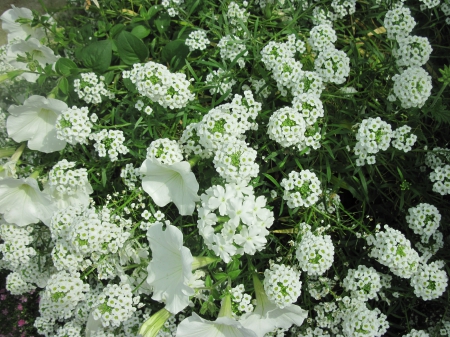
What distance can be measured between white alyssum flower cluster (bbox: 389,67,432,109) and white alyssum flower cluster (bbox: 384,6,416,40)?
15.1 inches

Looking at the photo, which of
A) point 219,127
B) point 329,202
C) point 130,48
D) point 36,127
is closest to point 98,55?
point 130,48

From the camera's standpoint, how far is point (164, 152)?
2.86 metres

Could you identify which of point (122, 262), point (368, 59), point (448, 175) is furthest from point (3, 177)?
point (448, 175)

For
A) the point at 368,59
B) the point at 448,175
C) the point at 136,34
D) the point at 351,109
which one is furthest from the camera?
the point at 136,34

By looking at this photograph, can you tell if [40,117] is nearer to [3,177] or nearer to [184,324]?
[3,177]

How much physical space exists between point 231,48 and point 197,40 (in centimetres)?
33

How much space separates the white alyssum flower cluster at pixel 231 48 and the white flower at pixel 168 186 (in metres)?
1.03

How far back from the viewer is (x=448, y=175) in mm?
3045

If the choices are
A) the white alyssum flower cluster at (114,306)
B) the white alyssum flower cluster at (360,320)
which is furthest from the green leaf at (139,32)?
the white alyssum flower cluster at (360,320)

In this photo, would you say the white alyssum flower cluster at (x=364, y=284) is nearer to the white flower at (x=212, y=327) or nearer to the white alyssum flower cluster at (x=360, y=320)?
the white alyssum flower cluster at (x=360, y=320)

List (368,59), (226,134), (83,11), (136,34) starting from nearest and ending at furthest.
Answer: (226,134)
(368,59)
(136,34)
(83,11)

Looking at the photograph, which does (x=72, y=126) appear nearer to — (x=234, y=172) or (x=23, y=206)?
(x=23, y=206)

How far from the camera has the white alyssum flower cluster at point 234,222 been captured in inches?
98.6

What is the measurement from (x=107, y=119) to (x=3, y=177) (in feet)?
2.98
